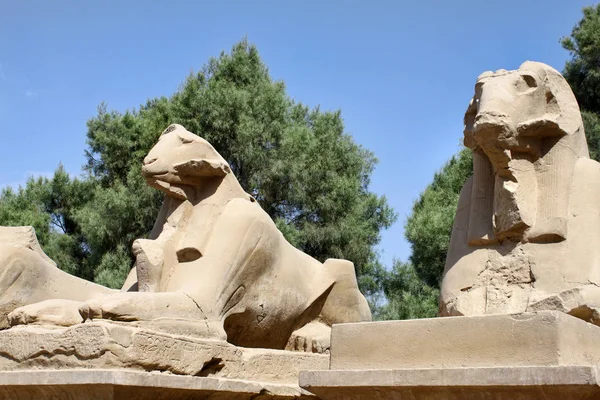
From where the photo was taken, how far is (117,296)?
509 cm

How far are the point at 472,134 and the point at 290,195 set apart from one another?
13.0 m

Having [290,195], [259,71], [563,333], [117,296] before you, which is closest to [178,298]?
[117,296]

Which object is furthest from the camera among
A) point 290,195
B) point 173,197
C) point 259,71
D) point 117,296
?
point 259,71

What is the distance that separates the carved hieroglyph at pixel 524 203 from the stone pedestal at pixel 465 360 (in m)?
0.49

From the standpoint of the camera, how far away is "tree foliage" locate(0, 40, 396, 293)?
17312 millimetres

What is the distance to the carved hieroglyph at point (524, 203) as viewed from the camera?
173 inches

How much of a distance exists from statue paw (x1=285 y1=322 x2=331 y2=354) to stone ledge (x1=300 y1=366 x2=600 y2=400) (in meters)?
1.98

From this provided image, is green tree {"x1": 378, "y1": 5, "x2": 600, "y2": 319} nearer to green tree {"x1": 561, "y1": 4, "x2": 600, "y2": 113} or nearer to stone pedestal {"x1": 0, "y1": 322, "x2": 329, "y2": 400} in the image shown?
green tree {"x1": 561, "y1": 4, "x2": 600, "y2": 113}

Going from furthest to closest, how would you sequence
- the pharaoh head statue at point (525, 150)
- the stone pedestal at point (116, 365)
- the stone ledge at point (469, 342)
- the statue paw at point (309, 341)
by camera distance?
the statue paw at point (309, 341) → the stone pedestal at point (116, 365) → the pharaoh head statue at point (525, 150) → the stone ledge at point (469, 342)

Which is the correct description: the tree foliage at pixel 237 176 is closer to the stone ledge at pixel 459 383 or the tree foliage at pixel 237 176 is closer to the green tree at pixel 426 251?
the green tree at pixel 426 251

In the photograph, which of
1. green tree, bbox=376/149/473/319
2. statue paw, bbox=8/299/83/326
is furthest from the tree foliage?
statue paw, bbox=8/299/83/326

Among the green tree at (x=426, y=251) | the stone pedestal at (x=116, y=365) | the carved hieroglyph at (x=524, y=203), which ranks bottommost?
the stone pedestal at (x=116, y=365)

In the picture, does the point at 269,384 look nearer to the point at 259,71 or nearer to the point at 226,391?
the point at 226,391

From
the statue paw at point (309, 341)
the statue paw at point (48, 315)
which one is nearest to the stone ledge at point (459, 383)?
the statue paw at point (48, 315)
